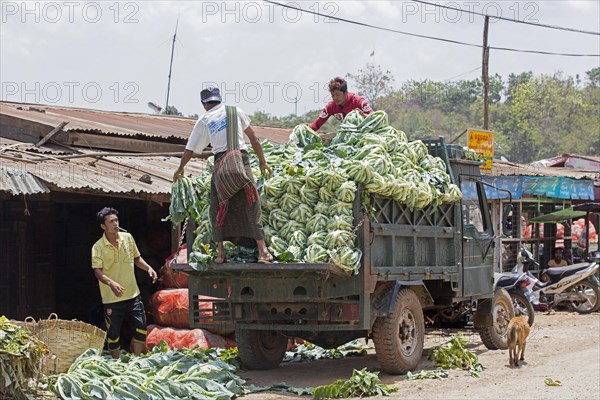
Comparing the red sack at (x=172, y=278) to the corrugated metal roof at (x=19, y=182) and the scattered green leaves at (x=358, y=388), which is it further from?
the scattered green leaves at (x=358, y=388)

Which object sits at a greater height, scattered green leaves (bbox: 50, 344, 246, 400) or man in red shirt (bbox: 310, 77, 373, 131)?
man in red shirt (bbox: 310, 77, 373, 131)

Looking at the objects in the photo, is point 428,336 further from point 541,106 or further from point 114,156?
point 541,106

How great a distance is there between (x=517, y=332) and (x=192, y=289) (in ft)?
12.5

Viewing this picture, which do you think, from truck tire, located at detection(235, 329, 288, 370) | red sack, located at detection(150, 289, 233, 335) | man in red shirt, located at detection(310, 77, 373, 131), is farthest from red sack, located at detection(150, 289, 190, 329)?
man in red shirt, located at detection(310, 77, 373, 131)

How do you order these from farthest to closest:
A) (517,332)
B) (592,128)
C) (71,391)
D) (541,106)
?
(541,106)
(592,128)
(517,332)
(71,391)

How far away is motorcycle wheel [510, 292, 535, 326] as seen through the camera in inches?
585

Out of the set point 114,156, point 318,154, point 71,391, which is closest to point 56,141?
point 114,156

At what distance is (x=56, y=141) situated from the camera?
543 inches

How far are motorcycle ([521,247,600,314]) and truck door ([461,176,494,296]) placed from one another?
6.77 metres

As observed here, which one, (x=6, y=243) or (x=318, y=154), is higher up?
(x=318, y=154)

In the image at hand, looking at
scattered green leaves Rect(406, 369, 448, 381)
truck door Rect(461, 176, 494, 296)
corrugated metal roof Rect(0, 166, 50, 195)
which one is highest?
corrugated metal roof Rect(0, 166, 50, 195)

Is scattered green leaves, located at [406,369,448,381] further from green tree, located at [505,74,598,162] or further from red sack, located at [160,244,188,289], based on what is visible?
green tree, located at [505,74,598,162]

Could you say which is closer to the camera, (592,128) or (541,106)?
(592,128)

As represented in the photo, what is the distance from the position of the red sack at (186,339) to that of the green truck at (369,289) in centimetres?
94
